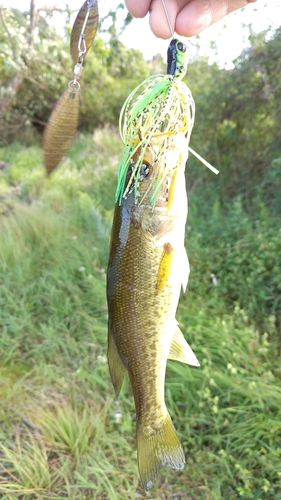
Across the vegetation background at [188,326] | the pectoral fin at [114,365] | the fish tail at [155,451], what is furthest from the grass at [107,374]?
Answer: the pectoral fin at [114,365]

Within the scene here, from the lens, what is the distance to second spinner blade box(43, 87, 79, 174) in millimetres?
1392

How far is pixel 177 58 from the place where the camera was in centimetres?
114

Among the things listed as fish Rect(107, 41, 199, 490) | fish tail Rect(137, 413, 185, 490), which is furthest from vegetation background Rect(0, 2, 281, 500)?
fish Rect(107, 41, 199, 490)

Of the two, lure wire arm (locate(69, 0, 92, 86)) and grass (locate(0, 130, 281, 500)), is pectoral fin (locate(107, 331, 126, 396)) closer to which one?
lure wire arm (locate(69, 0, 92, 86))

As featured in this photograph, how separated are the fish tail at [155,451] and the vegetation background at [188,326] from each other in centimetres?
90

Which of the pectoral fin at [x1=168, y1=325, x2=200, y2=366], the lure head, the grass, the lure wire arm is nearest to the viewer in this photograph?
the lure head

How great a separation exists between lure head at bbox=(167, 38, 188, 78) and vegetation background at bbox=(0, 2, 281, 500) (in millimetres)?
1832

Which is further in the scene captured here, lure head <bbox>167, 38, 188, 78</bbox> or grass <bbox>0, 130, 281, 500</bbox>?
grass <bbox>0, 130, 281, 500</bbox>

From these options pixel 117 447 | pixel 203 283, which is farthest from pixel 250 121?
pixel 117 447

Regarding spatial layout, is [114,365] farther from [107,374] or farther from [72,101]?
[107,374]

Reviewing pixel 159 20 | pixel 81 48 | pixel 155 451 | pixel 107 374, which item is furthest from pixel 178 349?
pixel 107 374

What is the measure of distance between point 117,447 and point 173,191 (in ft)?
6.36

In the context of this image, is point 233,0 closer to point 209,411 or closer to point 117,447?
point 209,411

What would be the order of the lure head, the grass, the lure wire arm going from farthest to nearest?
the grass, the lure wire arm, the lure head
